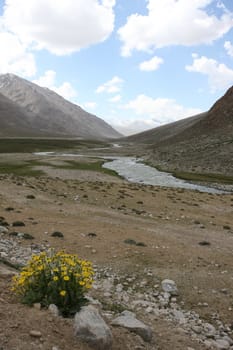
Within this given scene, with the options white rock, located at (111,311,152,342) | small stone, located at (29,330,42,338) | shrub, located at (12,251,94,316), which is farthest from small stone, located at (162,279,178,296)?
small stone, located at (29,330,42,338)

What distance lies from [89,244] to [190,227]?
10.6 m

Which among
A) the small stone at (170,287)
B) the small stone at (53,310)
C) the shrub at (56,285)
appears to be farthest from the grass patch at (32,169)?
the small stone at (53,310)

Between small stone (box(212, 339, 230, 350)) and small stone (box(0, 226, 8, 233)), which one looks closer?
small stone (box(212, 339, 230, 350))

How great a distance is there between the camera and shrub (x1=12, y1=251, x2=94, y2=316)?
9.21m

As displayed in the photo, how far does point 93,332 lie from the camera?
7988 millimetres

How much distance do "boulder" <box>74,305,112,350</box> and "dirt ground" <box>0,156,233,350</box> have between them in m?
0.19

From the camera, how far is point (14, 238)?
779 inches

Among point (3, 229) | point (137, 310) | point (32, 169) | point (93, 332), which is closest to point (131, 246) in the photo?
point (137, 310)

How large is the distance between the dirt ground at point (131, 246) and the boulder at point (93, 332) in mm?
194

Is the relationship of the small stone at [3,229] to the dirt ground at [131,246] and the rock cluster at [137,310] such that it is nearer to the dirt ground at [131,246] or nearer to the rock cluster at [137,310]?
the dirt ground at [131,246]

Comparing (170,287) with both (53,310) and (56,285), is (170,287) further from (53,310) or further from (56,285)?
(53,310)

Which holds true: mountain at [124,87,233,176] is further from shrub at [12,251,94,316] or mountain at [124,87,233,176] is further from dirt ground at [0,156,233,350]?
shrub at [12,251,94,316]

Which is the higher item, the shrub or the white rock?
the shrub

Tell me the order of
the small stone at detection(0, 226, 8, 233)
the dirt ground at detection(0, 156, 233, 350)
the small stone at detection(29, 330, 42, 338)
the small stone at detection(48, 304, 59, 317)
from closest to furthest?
the small stone at detection(29, 330, 42, 338) < the dirt ground at detection(0, 156, 233, 350) < the small stone at detection(48, 304, 59, 317) < the small stone at detection(0, 226, 8, 233)
